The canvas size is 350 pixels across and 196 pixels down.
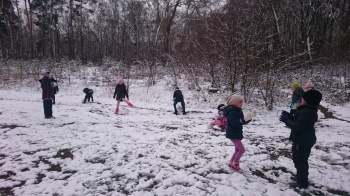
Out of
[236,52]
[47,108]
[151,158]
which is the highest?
→ [236,52]

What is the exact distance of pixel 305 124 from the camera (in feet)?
A: 13.3

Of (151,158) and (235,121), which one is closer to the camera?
(235,121)

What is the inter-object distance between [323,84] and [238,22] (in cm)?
934

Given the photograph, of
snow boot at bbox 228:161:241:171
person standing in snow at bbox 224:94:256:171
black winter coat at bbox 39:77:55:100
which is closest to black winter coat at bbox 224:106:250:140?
person standing in snow at bbox 224:94:256:171

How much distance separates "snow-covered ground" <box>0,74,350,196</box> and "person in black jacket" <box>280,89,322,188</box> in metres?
0.55

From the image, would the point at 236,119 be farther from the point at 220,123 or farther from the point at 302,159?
the point at 220,123

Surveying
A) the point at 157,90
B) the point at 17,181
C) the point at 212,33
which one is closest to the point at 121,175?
the point at 17,181

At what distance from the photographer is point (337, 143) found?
6883 millimetres

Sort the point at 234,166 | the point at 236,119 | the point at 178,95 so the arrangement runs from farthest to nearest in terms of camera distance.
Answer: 1. the point at 178,95
2. the point at 234,166
3. the point at 236,119

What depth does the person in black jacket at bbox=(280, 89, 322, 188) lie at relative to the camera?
4028 millimetres

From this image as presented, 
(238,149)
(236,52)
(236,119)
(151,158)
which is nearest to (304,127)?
(236,119)

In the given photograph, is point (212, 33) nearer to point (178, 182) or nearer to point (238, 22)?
point (238, 22)

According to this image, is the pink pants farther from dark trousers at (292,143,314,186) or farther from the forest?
the forest

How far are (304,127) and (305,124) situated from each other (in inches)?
2.3
